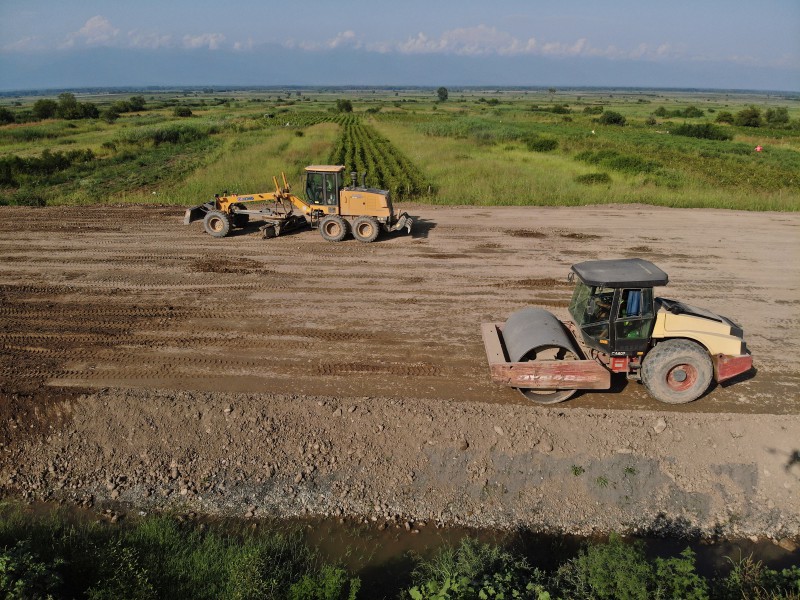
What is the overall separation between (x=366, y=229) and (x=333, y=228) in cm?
98

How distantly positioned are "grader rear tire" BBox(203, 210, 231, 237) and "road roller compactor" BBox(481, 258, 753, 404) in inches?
425

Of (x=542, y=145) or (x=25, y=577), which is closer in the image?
(x=25, y=577)

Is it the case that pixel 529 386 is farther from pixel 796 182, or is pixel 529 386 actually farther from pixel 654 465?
pixel 796 182

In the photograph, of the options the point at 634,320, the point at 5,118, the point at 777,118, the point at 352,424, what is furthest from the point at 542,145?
the point at 5,118

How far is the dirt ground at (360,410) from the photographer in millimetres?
6996

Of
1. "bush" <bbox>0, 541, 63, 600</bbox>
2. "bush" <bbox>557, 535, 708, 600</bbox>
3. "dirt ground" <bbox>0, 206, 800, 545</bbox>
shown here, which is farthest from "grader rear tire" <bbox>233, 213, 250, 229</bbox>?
"bush" <bbox>557, 535, 708, 600</bbox>

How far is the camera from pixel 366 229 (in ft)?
52.4

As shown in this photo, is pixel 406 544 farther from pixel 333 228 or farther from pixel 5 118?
pixel 5 118

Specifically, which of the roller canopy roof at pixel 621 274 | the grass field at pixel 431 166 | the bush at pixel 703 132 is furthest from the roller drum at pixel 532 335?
the bush at pixel 703 132

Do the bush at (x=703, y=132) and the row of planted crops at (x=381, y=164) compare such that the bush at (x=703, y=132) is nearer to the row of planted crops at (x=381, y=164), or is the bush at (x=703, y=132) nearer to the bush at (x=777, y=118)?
the bush at (x=777, y=118)

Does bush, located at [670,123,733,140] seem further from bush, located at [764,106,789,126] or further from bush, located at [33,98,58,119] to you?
bush, located at [33,98,58,119]

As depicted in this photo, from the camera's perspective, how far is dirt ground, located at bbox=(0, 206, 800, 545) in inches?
275

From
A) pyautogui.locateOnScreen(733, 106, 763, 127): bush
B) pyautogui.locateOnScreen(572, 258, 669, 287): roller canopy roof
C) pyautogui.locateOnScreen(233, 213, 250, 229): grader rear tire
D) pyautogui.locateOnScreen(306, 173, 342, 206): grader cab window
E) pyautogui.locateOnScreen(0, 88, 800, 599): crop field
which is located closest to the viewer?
pyautogui.locateOnScreen(0, 88, 800, 599): crop field

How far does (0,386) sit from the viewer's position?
859cm
